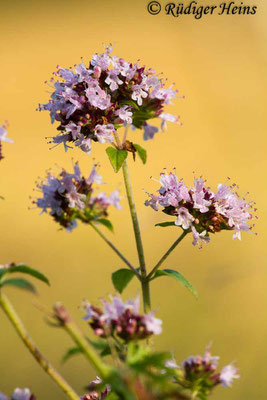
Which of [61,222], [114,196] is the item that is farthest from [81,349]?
[114,196]

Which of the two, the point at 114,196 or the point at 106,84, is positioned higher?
the point at 106,84

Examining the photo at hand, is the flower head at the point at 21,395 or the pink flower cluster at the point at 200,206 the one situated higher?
the pink flower cluster at the point at 200,206

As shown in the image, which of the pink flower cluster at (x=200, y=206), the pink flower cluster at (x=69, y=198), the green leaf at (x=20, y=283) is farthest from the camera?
the pink flower cluster at (x=200, y=206)

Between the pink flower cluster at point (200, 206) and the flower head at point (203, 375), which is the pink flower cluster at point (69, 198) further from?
the flower head at point (203, 375)

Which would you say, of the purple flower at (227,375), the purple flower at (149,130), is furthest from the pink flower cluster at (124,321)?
the purple flower at (149,130)

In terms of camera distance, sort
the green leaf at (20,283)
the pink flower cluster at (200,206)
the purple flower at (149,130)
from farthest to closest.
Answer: the purple flower at (149,130), the pink flower cluster at (200,206), the green leaf at (20,283)

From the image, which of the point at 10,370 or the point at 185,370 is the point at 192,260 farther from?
the point at 185,370

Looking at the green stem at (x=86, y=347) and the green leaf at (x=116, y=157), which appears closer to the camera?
the green stem at (x=86, y=347)

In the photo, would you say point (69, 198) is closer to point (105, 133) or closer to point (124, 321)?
point (105, 133)
